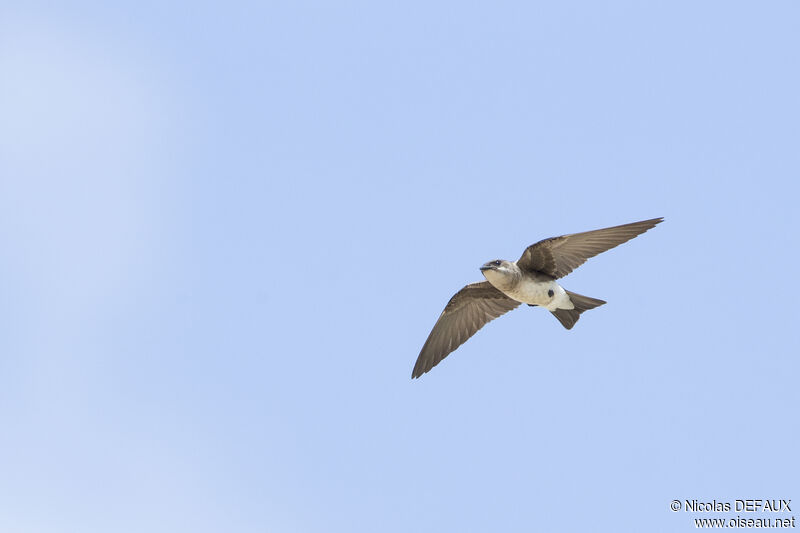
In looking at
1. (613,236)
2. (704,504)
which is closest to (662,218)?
(613,236)

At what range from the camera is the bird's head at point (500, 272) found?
1607cm

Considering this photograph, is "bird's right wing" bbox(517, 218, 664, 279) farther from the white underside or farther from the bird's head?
the bird's head

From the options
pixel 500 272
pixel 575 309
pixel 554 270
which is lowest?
pixel 575 309

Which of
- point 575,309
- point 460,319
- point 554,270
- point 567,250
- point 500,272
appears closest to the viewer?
point 500,272

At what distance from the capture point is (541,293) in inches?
649

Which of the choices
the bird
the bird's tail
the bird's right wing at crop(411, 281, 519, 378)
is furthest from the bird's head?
the bird's right wing at crop(411, 281, 519, 378)

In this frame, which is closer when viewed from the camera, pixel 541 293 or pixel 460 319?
pixel 541 293

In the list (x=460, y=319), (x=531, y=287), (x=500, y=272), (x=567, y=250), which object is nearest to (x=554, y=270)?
(x=567, y=250)

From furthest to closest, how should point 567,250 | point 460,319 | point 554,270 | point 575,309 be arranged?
point 460,319 < point 575,309 < point 554,270 < point 567,250

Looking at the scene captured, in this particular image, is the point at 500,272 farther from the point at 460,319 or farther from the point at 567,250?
the point at 460,319

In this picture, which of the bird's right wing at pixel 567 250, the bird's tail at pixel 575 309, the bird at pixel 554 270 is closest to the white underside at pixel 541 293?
the bird at pixel 554 270

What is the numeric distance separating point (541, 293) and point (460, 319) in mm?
2610

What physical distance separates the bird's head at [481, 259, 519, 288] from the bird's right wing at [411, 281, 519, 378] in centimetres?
187

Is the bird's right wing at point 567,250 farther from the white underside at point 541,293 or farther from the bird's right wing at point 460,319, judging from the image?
the bird's right wing at point 460,319
